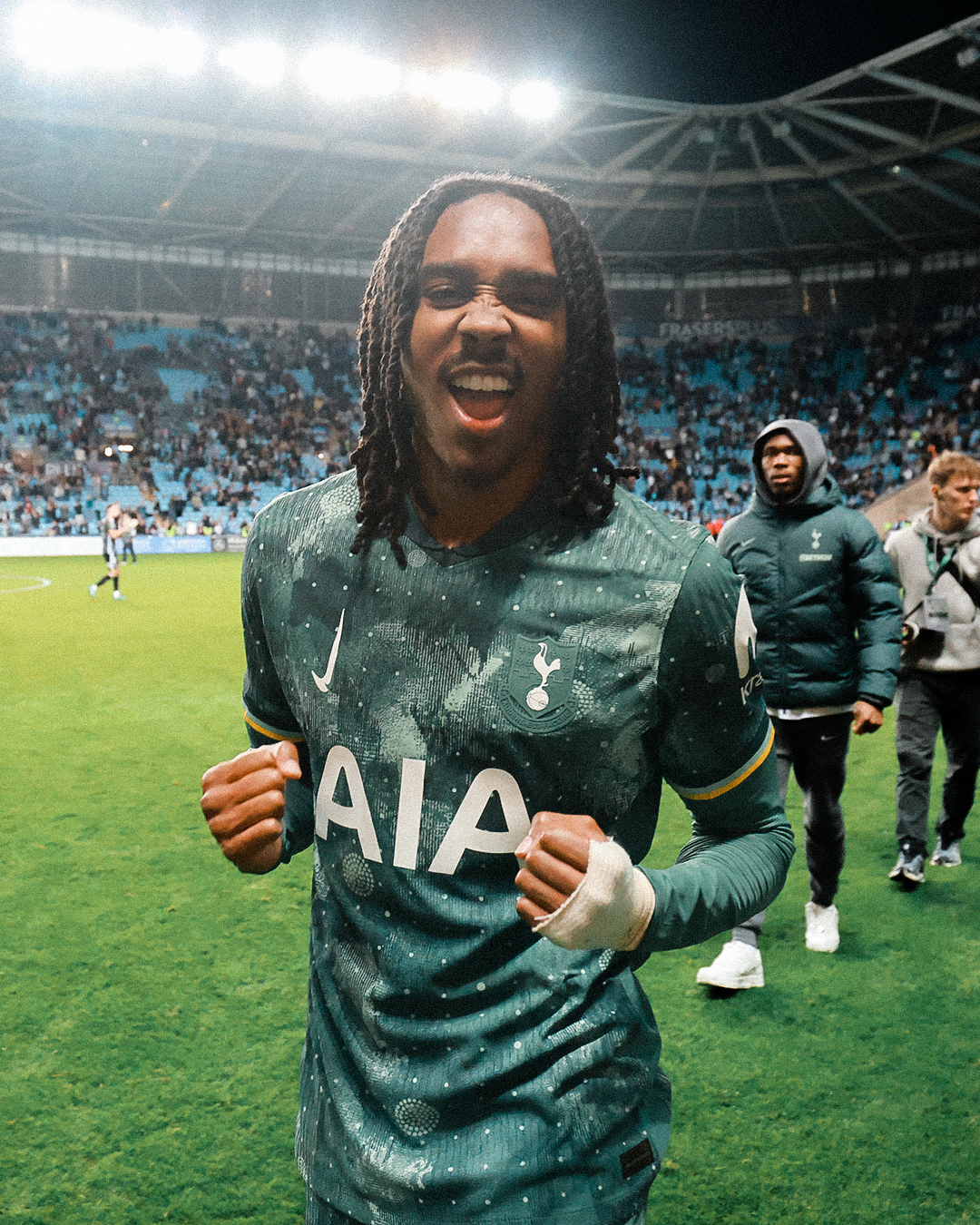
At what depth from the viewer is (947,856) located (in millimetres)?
5805

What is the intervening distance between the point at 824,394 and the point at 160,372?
2747cm

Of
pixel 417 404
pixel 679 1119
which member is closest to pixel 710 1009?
pixel 679 1119

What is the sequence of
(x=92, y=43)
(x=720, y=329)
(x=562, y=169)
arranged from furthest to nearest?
(x=720, y=329) < (x=562, y=169) < (x=92, y=43)

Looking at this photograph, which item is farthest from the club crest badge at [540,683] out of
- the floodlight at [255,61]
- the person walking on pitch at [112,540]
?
the floodlight at [255,61]

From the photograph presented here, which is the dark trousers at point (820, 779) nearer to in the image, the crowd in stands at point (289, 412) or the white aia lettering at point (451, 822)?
the white aia lettering at point (451, 822)

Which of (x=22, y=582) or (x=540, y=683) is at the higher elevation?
(x=540, y=683)

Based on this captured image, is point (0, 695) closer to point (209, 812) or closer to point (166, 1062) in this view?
point (166, 1062)

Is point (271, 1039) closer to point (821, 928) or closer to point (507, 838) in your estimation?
point (821, 928)

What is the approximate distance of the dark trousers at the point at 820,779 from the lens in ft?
15.3

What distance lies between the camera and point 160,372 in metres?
40.9

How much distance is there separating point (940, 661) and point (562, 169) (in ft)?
109

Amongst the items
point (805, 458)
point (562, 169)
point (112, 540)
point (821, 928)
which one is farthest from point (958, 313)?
point (821, 928)

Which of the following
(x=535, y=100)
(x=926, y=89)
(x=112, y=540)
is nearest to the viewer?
(x=112, y=540)

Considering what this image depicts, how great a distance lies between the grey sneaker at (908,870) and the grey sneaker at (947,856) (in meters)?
0.36
